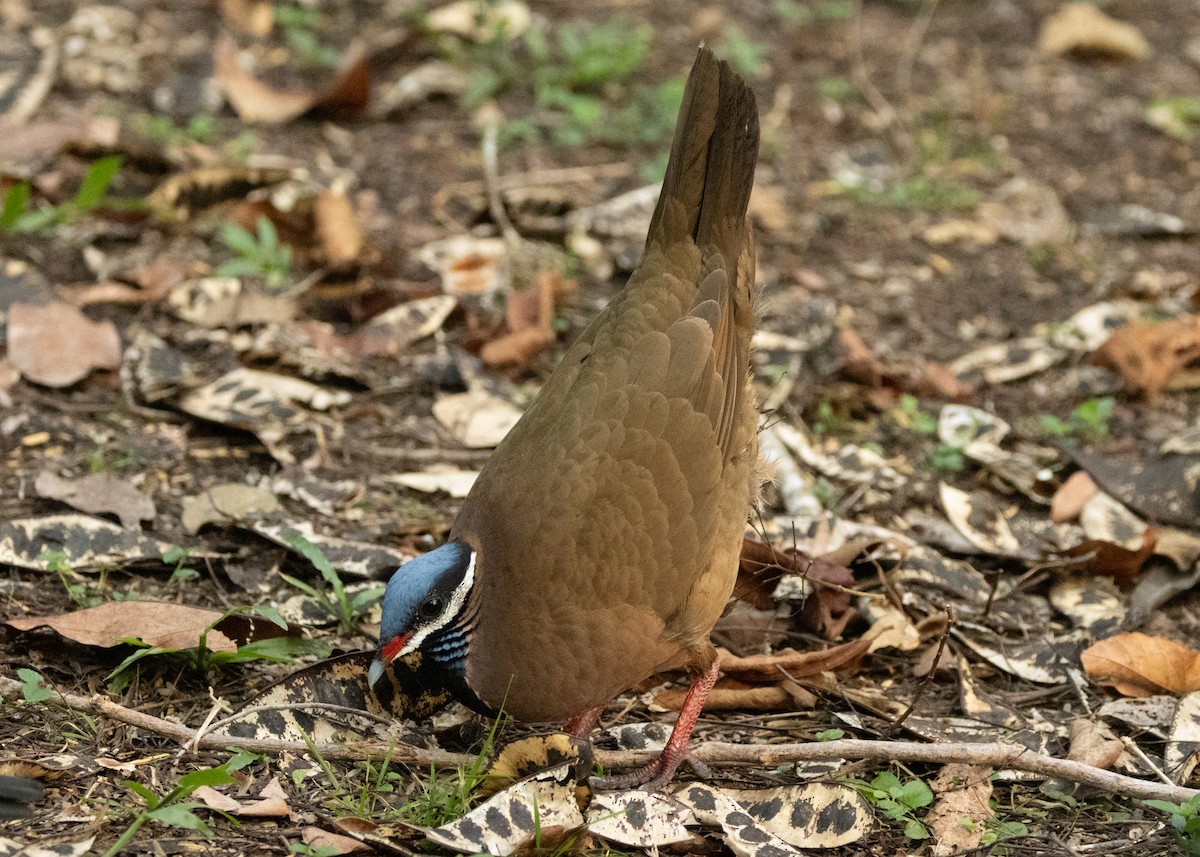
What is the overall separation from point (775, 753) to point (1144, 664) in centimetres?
118

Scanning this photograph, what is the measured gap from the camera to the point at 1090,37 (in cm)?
852

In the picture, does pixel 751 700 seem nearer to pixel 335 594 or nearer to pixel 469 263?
pixel 335 594

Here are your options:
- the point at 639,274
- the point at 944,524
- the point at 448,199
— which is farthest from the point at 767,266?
the point at 639,274

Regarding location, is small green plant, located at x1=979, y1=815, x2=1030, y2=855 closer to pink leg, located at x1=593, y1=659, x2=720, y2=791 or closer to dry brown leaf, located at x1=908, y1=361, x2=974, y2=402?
pink leg, located at x1=593, y1=659, x2=720, y2=791

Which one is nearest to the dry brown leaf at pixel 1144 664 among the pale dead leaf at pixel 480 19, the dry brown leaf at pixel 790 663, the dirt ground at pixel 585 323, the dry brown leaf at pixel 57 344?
the dirt ground at pixel 585 323

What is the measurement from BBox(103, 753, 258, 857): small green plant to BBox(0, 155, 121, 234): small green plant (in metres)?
3.14

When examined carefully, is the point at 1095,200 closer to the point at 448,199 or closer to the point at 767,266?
the point at 767,266

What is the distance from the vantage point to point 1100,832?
3318 millimetres

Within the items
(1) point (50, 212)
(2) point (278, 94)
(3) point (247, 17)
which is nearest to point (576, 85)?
(2) point (278, 94)

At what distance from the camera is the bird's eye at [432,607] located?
10.9 feet

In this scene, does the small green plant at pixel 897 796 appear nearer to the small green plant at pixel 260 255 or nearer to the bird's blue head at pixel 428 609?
the bird's blue head at pixel 428 609

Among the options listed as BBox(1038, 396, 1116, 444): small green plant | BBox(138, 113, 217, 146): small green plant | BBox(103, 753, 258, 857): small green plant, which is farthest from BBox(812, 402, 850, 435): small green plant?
BBox(138, 113, 217, 146): small green plant

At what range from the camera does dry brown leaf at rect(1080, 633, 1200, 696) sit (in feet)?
12.6

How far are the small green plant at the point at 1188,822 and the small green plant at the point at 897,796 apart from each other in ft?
1.84
